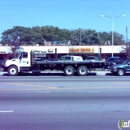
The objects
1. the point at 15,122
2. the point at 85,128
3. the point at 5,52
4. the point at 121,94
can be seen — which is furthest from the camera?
the point at 5,52

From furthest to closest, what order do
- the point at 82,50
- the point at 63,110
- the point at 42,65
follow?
the point at 82,50 < the point at 42,65 < the point at 63,110

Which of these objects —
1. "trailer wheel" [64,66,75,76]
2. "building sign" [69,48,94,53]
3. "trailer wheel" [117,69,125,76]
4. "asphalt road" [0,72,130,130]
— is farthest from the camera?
"building sign" [69,48,94,53]

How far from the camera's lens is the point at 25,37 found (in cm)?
9269

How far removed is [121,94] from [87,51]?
47.5m

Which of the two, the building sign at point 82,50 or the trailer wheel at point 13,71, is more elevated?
the building sign at point 82,50

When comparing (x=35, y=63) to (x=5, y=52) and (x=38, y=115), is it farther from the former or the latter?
(x=5, y=52)

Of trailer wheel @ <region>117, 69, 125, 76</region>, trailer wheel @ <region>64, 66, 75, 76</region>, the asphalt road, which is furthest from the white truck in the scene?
the asphalt road

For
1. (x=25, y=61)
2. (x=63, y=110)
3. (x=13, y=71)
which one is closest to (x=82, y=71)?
(x=25, y=61)

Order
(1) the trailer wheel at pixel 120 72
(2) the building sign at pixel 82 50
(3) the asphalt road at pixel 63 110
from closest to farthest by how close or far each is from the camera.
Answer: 1. (3) the asphalt road at pixel 63 110
2. (1) the trailer wheel at pixel 120 72
3. (2) the building sign at pixel 82 50

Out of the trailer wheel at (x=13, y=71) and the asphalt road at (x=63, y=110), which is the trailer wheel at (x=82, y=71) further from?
the asphalt road at (x=63, y=110)

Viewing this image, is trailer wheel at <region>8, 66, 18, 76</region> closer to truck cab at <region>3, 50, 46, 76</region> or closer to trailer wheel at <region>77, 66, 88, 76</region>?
truck cab at <region>3, 50, 46, 76</region>

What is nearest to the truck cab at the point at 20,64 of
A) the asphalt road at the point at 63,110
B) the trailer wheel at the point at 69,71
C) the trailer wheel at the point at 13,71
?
the trailer wheel at the point at 13,71

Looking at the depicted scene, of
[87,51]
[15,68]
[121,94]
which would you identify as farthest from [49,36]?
[121,94]

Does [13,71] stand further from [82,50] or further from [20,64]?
[82,50]
